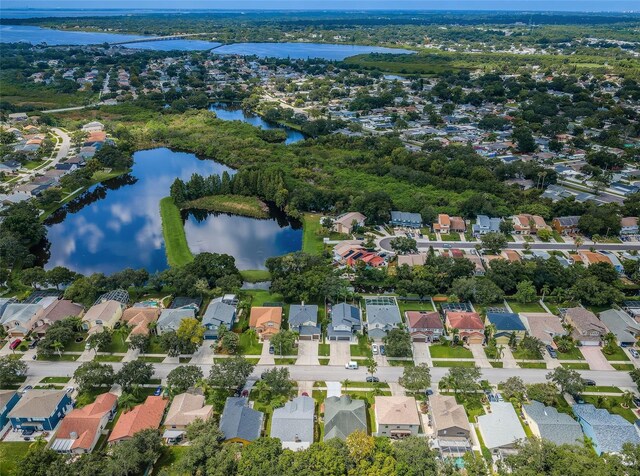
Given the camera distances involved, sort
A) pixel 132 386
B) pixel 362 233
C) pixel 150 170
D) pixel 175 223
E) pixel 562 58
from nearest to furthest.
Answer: pixel 132 386 → pixel 362 233 → pixel 175 223 → pixel 150 170 → pixel 562 58

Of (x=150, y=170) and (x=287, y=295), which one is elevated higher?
(x=287, y=295)

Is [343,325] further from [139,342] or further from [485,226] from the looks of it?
[485,226]

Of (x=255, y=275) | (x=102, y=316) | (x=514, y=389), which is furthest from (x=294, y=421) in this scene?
(x=255, y=275)

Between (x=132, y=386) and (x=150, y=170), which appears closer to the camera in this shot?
(x=132, y=386)

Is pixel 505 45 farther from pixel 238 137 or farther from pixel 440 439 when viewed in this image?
pixel 440 439

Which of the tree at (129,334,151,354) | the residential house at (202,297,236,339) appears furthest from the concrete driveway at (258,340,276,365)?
the tree at (129,334,151,354)

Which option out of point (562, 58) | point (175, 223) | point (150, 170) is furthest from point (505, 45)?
point (175, 223)
